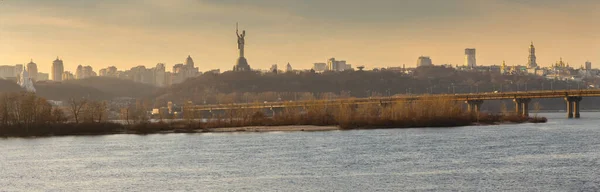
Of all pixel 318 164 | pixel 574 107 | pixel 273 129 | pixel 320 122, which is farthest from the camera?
pixel 574 107

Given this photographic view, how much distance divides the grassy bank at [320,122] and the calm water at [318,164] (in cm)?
2490

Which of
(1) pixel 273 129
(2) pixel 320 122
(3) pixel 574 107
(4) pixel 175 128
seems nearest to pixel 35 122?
(4) pixel 175 128

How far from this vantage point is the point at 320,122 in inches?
5039

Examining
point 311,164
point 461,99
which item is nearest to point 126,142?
point 311,164

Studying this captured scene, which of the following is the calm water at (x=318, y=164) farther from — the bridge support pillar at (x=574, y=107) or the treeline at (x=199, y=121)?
the bridge support pillar at (x=574, y=107)

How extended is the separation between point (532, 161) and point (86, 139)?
59.3 metres

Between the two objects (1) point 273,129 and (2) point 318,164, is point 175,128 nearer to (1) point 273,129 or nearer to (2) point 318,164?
(1) point 273,129

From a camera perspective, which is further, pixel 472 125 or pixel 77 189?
pixel 472 125

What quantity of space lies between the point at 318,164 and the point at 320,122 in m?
66.7

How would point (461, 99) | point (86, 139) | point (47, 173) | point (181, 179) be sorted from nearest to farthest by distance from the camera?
point (181, 179) → point (47, 173) → point (86, 139) → point (461, 99)

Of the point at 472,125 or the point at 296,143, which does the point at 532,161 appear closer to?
the point at 296,143

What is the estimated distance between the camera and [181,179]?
177 ft

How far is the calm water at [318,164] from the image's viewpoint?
164 feet

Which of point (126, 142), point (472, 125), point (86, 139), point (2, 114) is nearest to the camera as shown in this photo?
point (126, 142)
